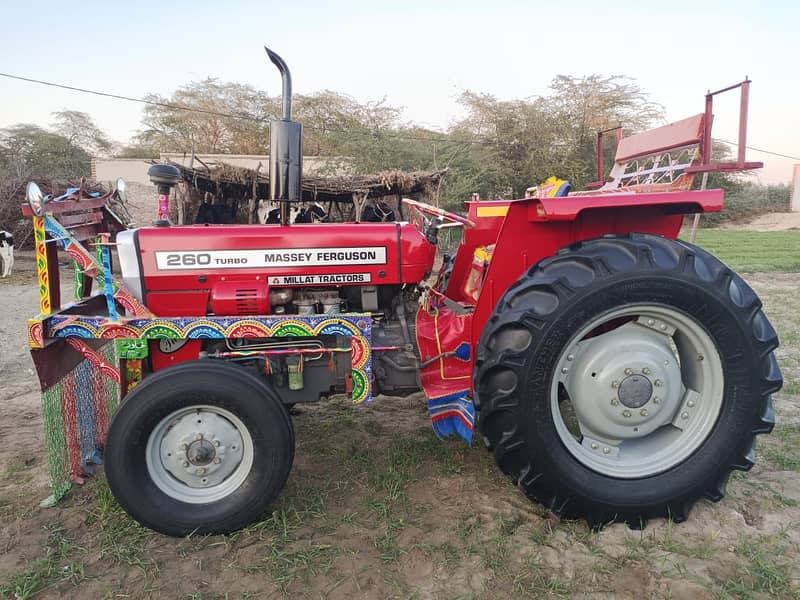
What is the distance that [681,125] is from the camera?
2902 millimetres

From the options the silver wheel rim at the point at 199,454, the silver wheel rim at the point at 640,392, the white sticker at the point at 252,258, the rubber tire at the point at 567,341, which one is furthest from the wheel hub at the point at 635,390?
the silver wheel rim at the point at 199,454

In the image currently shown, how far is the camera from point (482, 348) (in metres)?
2.35

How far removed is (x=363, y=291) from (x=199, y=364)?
34.4 inches

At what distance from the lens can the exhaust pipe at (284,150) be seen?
2314 millimetres

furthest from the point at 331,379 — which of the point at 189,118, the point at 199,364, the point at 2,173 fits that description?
the point at 189,118

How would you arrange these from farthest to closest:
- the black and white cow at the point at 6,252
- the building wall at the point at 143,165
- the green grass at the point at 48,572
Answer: the building wall at the point at 143,165
the black and white cow at the point at 6,252
the green grass at the point at 48,572

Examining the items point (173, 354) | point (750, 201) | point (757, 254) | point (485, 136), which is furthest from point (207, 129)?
point (750, 201)

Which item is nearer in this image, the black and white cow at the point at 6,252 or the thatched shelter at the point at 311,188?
the black and white cow at the point at 6,252

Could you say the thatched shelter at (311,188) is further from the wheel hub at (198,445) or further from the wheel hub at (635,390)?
the wheel hub at (635,390)

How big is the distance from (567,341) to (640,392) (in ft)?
1.51

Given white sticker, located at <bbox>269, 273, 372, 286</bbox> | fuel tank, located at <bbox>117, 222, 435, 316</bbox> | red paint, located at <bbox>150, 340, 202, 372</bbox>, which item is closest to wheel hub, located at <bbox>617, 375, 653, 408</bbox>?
fuel tank, located at <bbox>117, 222, 435, 316</bbox>

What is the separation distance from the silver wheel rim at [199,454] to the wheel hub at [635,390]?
165 cm

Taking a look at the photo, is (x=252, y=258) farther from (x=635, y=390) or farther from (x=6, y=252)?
(x=6, y=252)

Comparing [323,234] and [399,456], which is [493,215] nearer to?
[323,234]
